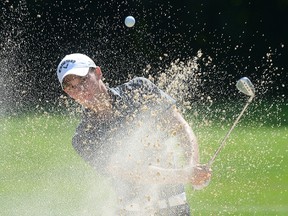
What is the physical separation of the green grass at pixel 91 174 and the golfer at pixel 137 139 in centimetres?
61

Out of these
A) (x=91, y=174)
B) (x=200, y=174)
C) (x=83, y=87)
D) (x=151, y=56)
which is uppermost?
(x=151, y=56)

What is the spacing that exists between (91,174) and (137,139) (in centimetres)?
291

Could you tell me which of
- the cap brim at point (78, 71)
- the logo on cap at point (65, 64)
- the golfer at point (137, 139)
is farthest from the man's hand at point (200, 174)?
the logo on cap at point (65, 64)

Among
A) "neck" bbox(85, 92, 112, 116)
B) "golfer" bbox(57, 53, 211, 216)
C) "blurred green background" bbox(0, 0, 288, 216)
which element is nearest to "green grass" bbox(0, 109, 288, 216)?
"blurred green background" bbox(0, 0, 288, 216)

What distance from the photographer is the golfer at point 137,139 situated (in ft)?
14.0

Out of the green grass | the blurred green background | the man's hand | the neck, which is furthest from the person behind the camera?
the blurred green background

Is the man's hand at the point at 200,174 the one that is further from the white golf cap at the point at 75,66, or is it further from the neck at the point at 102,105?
the white golf cap at the point at 75,66

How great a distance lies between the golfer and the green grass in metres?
0.61

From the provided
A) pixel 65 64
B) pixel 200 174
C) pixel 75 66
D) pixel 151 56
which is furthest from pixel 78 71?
pixel 151 56

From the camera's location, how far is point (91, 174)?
7379 mm

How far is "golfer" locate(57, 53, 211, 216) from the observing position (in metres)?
4.27

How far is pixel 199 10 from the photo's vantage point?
13633mm

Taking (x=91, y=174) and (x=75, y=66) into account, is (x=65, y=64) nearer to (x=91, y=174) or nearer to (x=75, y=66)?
(x=75, y=66)

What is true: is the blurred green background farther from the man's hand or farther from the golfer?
the man's hand
